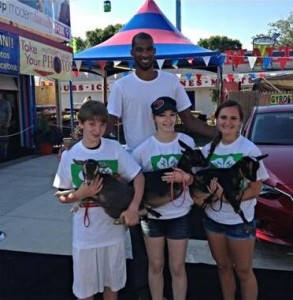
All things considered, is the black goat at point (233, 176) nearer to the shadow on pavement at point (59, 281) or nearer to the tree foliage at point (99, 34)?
the shadow on pavement at point (59, 281)

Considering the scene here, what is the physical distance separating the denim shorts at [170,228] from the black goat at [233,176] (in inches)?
10.6

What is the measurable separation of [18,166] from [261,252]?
686 cm

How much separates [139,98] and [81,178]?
0.70m

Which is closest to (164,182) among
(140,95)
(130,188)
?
(130,188)

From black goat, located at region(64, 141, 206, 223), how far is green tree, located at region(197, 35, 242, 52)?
63.0m

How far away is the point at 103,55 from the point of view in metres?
12.2

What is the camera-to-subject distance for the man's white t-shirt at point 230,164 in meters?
2.69

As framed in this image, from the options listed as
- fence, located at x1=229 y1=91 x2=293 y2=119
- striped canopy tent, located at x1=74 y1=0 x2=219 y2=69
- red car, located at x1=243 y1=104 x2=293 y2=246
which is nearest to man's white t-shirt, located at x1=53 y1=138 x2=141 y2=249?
red car, located at x1=243 y1=104 x2=293 y2=246

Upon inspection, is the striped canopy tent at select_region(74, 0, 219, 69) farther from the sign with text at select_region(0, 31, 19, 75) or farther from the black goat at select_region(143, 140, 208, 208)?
the black goat at select_region(143, 140, 208, 208)

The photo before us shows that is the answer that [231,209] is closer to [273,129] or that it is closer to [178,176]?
[178,176]

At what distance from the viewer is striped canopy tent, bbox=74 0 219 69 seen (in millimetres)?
11891

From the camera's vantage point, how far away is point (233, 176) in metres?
2.60

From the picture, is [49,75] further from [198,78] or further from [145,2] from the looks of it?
[198,78]

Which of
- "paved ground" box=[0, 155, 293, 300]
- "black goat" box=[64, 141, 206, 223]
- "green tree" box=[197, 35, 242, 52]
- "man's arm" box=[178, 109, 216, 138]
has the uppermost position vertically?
"green tree" box=[197, 35, 242, 52]
